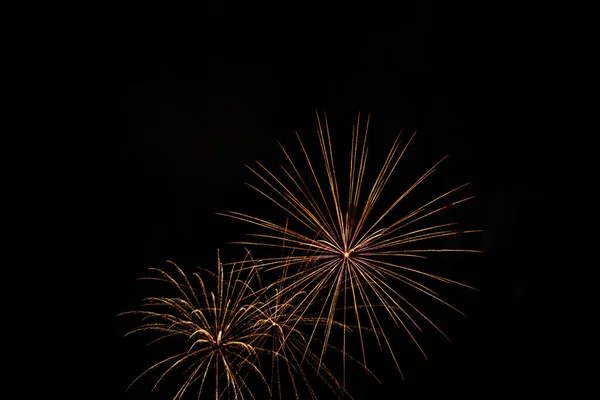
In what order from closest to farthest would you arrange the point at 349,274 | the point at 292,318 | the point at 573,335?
1. the point at 349,274
2. the point at 292,318
3. the point at 573,335

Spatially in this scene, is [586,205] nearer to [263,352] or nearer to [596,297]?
[596,297]

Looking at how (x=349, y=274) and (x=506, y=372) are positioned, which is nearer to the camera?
(x=349, y=274)

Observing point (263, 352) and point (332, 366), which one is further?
point (332, 366)

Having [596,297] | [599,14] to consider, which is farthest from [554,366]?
[599,14]

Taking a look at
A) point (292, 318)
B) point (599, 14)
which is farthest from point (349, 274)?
point (599, 14)

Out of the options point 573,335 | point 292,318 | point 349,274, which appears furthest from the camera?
point 573,335

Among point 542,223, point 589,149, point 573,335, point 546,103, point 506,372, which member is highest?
point 546,103

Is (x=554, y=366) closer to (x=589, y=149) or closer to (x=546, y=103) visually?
(x=589, y=149)

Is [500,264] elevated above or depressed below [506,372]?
above

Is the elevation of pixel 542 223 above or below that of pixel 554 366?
above

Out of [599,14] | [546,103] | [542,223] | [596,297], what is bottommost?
[596,297]
